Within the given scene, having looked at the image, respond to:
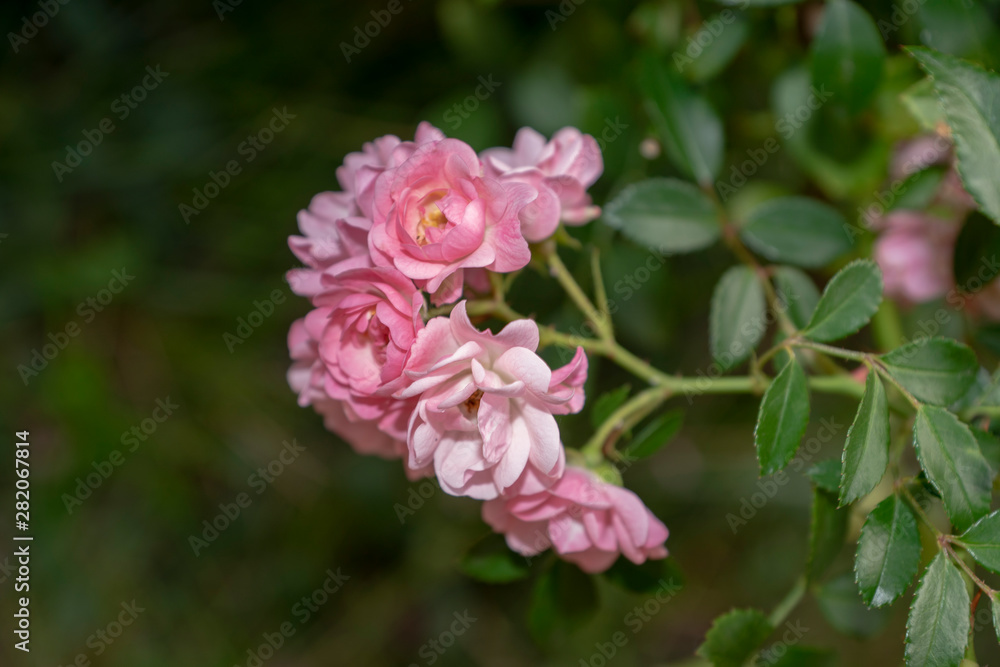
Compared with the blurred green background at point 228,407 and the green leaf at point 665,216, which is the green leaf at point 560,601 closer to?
the green leaf at point 665,216

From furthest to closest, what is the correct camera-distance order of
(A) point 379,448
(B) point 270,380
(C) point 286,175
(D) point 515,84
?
(B) point 270,380 < (C) point 286,175 < (D) point 515,84 < (A) point 379,448

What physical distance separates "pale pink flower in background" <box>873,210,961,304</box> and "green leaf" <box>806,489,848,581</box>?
19.8 inches

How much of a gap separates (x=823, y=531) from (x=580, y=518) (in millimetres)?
327

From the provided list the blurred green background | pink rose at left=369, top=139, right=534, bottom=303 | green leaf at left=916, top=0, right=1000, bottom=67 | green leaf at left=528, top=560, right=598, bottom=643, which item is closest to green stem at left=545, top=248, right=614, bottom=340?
pink rose at left=369, top=139, right=534, bottom=303

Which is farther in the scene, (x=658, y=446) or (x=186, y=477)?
(x=186, y=477)

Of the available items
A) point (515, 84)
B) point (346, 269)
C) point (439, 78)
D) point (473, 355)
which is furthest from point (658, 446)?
point (439, 78)

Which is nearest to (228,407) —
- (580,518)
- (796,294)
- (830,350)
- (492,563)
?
(492,563)

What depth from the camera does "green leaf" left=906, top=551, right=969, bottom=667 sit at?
2.46 ft

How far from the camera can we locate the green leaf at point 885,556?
0.77 metres

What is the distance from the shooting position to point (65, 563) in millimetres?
2076

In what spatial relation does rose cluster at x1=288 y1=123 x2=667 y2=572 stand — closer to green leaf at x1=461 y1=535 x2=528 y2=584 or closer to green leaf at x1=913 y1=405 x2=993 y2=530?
green leaf at x1=461 y1=535 x2=528 y2=584

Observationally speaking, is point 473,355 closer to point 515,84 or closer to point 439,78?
point 515,84

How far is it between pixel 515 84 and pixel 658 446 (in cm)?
85

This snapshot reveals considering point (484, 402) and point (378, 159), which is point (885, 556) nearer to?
point (484, 402)
